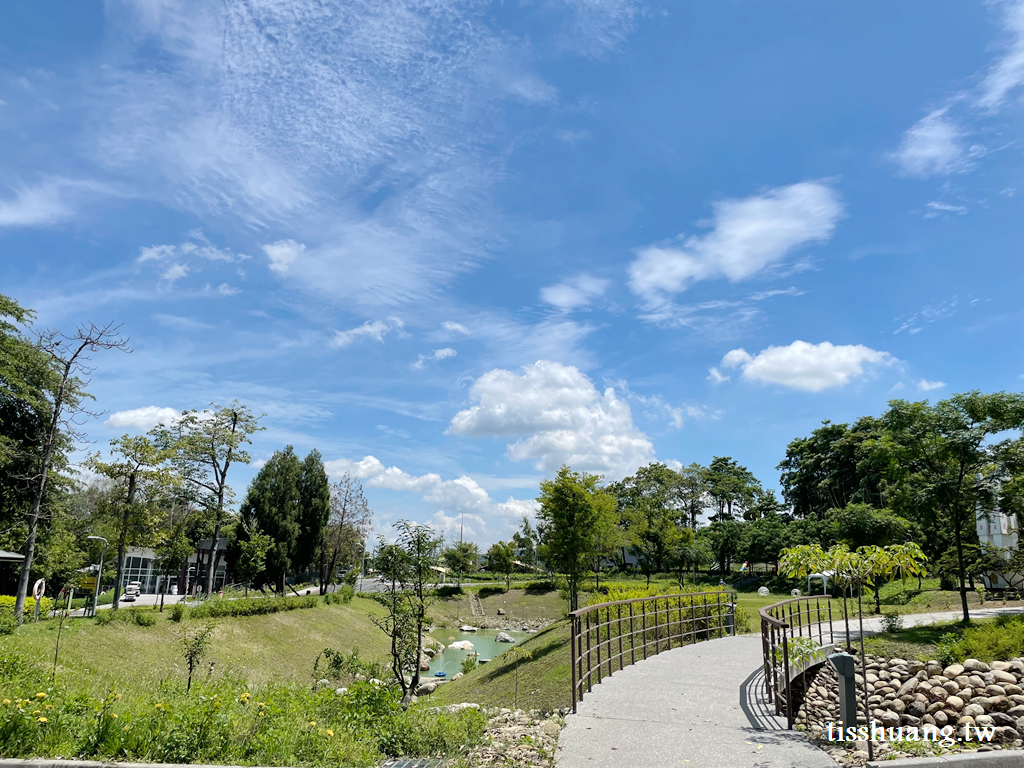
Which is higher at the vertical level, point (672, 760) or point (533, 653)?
point (672, 760)

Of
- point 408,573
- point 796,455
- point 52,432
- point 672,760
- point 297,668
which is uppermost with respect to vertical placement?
point 796,455

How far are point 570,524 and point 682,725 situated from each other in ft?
44.3

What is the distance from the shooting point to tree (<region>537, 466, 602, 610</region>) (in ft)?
65.8

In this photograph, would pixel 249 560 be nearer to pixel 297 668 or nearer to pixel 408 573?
pixel 297 668

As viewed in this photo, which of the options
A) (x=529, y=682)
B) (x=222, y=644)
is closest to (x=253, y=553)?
(x=222, y=644)

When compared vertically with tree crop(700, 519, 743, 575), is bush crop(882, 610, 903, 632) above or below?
below

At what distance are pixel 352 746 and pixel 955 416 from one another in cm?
1754

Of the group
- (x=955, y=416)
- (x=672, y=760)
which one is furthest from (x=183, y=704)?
(x=955, y=416)

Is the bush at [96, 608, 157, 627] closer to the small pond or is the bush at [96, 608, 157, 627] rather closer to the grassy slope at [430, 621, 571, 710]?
the small pond

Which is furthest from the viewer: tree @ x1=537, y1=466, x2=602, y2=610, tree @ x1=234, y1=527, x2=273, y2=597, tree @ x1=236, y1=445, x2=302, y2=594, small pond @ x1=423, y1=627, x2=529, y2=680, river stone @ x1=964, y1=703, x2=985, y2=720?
tree @ x1=236, y1=445, x2=302, y2=594

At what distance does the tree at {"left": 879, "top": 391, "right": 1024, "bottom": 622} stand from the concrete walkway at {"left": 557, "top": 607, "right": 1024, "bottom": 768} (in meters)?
9.74

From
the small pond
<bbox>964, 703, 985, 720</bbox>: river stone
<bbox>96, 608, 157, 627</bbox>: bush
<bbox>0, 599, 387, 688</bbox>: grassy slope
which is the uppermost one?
<bbox>964, 703, 985, 720</bbox>: river stone

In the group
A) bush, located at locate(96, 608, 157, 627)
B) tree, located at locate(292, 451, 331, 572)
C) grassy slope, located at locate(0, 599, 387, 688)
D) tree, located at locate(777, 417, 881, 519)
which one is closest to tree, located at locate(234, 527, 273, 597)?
grassy slope, located at locate(0, 599, 387, 688)

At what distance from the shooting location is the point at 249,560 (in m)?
34.1
